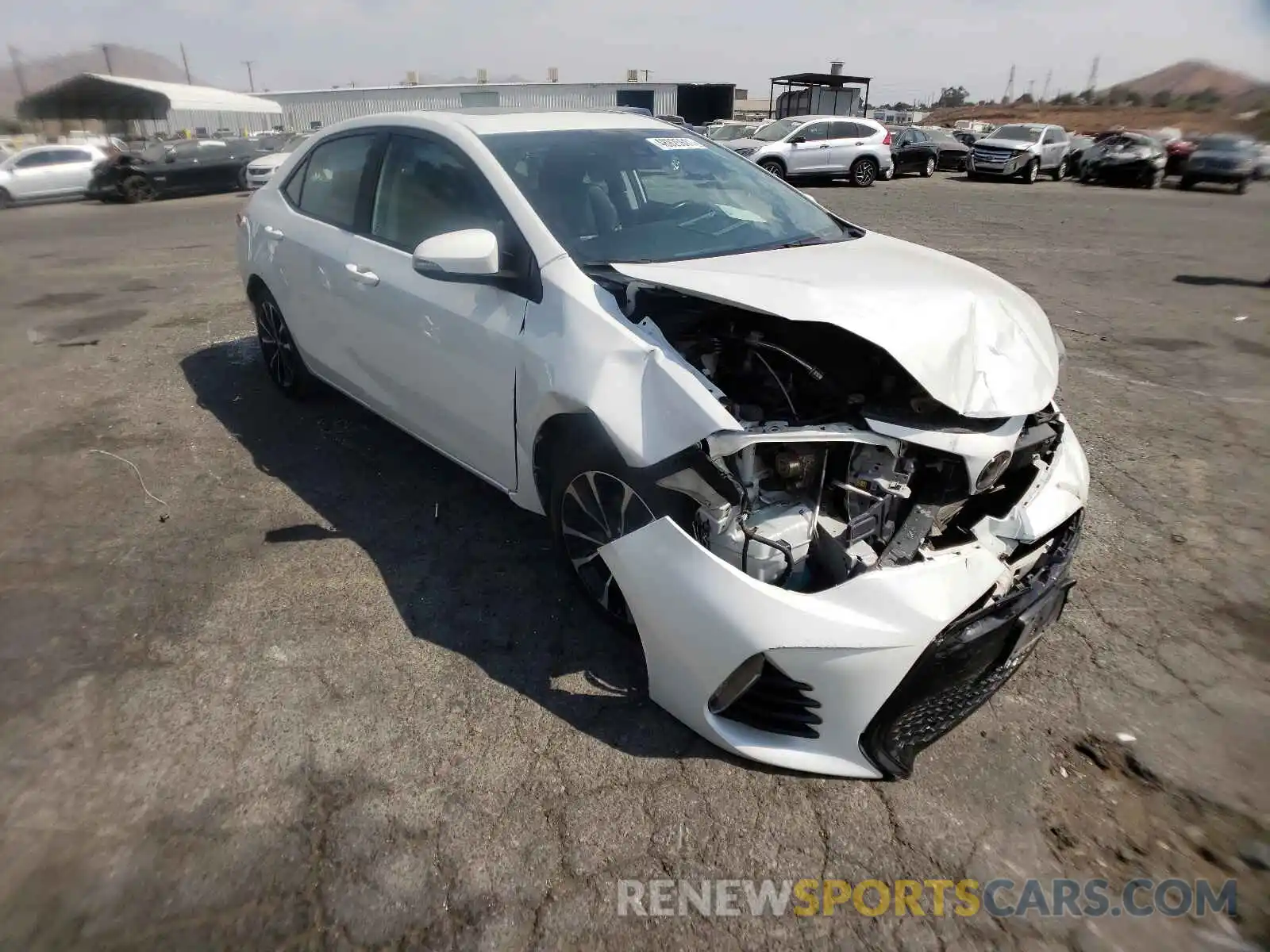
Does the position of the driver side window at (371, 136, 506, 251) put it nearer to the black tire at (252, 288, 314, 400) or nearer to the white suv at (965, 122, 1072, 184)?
the black tire at (252, 288, 314, 400)

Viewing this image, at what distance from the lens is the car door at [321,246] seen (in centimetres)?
388

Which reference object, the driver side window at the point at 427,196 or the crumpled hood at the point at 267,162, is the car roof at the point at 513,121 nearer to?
the driver side window at the point at 427,196

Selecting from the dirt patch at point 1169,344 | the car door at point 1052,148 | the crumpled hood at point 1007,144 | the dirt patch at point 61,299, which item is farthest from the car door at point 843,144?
the dirt patch at point 61,299

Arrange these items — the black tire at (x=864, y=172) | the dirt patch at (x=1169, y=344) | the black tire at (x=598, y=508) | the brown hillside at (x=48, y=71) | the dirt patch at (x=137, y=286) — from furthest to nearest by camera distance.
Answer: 1. the brown hillside at (x=48, y=71)
2. the black tire at (x=864, y=172)
3. the dirt patch at (x=137, y=286)
4. the dirt patch at (x=1169, y=344)
5. the black tire at (x=598, y=508)

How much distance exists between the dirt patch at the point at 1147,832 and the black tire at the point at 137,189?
23081 mm

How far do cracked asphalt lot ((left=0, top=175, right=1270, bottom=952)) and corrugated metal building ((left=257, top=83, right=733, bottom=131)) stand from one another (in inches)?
1776

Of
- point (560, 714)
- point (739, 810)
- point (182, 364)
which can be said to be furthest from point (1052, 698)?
point (182, 364)

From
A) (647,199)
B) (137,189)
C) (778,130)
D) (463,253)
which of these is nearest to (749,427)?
(463,253)

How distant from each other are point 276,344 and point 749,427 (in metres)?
3.77

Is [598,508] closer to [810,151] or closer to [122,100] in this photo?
[810,151]

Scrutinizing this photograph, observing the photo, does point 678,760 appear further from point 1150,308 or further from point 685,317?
point 1150,308

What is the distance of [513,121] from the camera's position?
3.53 m

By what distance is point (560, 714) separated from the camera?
260cm

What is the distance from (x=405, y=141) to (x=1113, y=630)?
3.58 m
